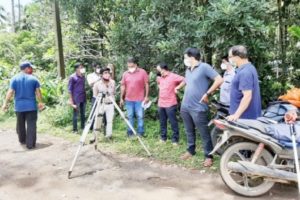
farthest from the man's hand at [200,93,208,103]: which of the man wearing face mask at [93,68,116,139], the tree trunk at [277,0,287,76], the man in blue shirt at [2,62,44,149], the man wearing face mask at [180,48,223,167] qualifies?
the tree trunk at [277,0,287,76]

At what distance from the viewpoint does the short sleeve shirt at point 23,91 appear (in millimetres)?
7574

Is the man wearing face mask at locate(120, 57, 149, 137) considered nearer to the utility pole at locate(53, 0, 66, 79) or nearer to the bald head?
the bald head

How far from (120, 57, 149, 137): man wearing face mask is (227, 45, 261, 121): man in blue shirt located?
2829 millimetres

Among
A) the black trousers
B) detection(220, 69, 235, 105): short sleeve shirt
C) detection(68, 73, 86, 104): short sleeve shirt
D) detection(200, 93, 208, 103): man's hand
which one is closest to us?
detection(200, 93, 208, 103): man's hand

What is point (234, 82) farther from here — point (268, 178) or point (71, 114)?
point (71, 114)

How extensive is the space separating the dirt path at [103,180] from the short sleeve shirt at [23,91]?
96 cm

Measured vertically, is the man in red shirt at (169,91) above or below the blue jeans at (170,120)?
above

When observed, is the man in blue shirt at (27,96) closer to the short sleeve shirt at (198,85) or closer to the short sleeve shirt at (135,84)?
the short sleeve shirt at (135,84)

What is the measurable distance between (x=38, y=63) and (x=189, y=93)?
45.8ft

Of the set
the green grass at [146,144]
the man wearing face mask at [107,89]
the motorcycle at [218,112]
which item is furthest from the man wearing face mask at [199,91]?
the man wearing face mask at [107,89]

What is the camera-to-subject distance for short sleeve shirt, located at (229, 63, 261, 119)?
505 cm

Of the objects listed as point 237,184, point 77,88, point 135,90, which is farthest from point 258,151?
→ point 77,88

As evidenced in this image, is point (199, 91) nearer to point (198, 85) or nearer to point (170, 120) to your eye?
point (198, 85)

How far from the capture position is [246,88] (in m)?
5.05
